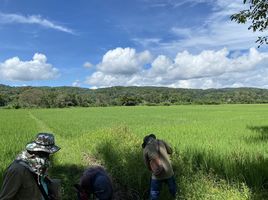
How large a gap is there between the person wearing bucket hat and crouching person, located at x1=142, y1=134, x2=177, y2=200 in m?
2.92

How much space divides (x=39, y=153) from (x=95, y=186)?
2055 millimetres

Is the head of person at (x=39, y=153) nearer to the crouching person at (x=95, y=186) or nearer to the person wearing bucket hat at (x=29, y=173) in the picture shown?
the person wearing bucket hat at (x=29, y=173)

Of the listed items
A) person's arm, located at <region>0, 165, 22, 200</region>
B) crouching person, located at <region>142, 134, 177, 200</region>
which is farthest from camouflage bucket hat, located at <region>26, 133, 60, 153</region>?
crouching person, located at <region>142, 134, 177, 200</region>

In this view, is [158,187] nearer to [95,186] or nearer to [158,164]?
[158,164]

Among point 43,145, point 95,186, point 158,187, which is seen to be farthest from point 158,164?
point 43,145

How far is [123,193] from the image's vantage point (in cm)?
799

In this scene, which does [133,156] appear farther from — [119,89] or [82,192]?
[119,89]

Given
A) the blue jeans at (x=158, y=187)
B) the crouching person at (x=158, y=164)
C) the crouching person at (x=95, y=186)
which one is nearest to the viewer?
the crouching person at (x=95, y=186)

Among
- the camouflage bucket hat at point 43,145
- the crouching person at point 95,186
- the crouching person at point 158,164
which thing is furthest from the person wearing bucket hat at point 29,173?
the crouching person at point 158,164

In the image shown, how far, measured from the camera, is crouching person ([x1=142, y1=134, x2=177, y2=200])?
6.42 m

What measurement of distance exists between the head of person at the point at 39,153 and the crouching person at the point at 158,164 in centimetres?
299

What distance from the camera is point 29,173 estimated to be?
11.9 ft

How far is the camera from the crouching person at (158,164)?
6418 millimetres

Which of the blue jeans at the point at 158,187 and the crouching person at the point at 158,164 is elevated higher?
the crouching person at the point at 158,164
